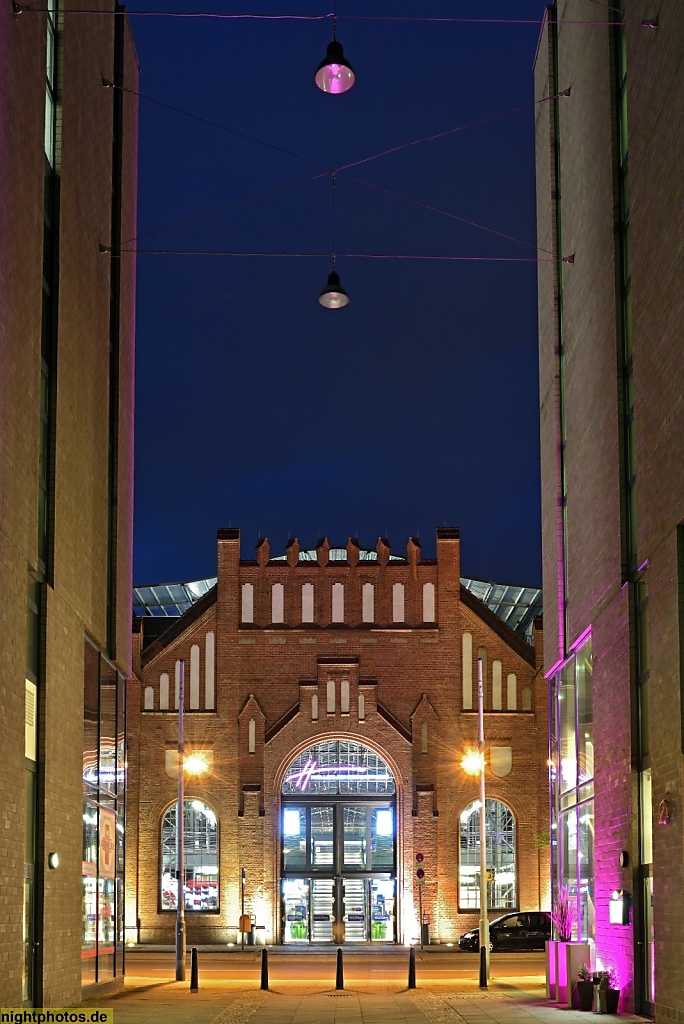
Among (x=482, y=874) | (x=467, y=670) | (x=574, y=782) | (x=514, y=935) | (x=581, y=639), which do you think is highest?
(x=467, y=670)

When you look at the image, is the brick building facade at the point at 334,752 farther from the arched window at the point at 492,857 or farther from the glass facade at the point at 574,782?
the glass facade at the point at 574,782

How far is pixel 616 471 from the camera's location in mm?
23953

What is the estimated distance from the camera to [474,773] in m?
51.9

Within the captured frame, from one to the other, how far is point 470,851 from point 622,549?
30.5 metres

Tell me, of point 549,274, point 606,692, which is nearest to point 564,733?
point 606,692

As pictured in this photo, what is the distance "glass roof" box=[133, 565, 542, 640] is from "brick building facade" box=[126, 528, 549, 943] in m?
8.57

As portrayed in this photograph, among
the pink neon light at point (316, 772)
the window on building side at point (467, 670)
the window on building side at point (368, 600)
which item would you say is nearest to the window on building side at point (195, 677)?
the pink neon light at point (316, 772)

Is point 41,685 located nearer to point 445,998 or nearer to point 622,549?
point 622,549

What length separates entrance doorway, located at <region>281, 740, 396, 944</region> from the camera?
50969 millimetres

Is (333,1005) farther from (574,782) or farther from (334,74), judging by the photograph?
(334,74)

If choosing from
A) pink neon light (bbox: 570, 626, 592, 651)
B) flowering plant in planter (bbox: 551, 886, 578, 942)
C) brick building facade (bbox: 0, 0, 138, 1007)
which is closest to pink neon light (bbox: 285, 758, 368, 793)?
brick building facade (bbox: 0, 0, 138, 1007)

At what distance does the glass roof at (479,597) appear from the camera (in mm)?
61594

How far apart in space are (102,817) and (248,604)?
26.0 metres

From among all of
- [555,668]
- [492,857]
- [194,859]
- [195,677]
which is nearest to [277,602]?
[195,677]
